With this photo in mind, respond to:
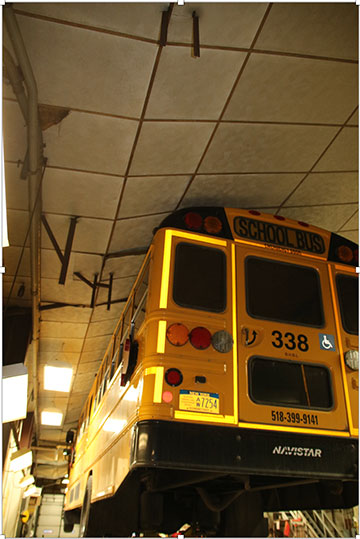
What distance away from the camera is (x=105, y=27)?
8.33ft

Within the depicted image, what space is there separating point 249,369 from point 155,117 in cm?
194

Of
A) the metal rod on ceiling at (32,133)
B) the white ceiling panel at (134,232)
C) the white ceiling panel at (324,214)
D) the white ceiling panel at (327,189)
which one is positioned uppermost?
the white ceiling panel at (324,214)

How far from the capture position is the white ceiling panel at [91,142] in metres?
3.25

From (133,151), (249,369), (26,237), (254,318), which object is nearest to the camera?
(249,369)

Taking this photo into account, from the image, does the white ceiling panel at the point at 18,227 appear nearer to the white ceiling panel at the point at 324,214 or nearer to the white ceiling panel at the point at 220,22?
the white ceiling panel at the point at 220,22

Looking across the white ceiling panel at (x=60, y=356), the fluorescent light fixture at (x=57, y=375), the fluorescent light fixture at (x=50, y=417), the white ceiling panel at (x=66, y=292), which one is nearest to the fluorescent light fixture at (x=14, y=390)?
the white ceiling panel at (x=66, y=292)

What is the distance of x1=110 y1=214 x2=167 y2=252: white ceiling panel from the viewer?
443 centimetres

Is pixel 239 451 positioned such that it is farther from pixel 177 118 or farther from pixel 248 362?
pixel 177 118

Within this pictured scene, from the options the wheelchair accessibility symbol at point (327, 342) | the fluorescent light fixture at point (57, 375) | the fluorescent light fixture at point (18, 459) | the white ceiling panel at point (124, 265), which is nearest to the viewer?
the wheelchair accessibility symbol at point (327, 342)

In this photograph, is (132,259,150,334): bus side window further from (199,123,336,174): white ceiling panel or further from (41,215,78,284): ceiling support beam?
(199,123,336,174): white ceiling panel

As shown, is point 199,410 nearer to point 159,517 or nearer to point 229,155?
point 159,517

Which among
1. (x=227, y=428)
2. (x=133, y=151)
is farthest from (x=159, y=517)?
(x=133, y=151)

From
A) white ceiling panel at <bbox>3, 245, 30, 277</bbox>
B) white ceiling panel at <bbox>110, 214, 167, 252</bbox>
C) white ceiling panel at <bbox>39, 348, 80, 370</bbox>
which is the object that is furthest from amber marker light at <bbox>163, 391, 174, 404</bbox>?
white ceiling panel at <bbox>39, 348, 80, 370</bbox>

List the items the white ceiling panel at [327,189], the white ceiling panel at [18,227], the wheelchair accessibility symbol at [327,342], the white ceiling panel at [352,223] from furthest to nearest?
the white ceiling panel at [352,223] → the white ceiling panel at [18,227] → the white ceiling panel at [327,189] → the wheelchair accessibility symbol at [327,342]
